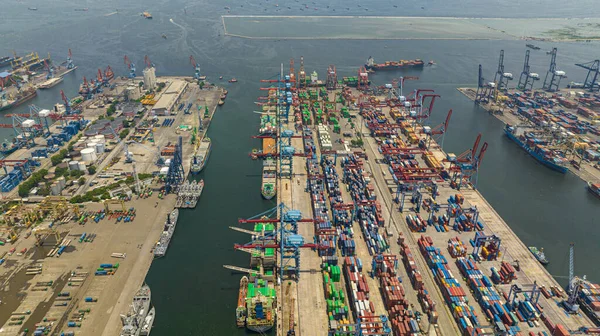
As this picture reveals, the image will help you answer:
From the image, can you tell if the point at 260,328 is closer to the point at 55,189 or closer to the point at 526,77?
the point at 55,189

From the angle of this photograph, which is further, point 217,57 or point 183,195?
point 217,57

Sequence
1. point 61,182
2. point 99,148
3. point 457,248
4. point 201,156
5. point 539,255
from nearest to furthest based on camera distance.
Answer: point 457,248 → point 539,255 → point 61,182 → point 201,156 → point 99,148

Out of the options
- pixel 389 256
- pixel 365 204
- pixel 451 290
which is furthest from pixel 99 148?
pixel 451 290

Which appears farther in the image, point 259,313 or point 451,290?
point 451,290

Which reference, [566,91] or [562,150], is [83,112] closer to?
[562,150]

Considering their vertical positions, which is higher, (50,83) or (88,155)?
(50,83)

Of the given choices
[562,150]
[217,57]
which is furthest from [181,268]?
[217,57]

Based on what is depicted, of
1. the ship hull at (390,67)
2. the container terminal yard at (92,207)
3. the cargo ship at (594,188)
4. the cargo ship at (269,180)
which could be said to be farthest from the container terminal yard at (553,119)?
the container terminal yard at (92,207)
